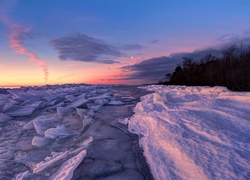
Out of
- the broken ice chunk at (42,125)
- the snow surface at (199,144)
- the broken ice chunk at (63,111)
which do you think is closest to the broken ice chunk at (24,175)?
the snow surface at (199,144)

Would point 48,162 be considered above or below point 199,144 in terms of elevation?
below

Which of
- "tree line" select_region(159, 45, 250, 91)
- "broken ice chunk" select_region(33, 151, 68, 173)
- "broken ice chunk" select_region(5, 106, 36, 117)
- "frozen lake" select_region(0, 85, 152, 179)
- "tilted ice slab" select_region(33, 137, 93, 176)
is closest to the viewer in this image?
"tilted ice slab" select_region(33, 137, 93, 176)

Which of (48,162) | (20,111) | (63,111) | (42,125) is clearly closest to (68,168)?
(48,162)

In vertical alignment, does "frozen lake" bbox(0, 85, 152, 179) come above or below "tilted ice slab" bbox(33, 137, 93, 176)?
below

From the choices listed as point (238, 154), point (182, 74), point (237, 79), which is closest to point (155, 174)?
point (238, 154)

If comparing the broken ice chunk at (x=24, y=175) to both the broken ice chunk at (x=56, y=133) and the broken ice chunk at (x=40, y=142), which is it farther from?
the broken ice chunk at (x=56, y=133)

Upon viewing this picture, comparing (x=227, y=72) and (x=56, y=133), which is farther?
(x=227, y=72)

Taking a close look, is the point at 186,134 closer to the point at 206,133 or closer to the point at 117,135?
the point at 206,133

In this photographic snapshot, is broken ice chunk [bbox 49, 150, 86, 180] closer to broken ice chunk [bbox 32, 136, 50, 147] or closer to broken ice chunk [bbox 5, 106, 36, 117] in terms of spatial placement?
broken ice chunk [bbox 32, 136, 50, 147]

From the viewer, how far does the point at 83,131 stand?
148 inches

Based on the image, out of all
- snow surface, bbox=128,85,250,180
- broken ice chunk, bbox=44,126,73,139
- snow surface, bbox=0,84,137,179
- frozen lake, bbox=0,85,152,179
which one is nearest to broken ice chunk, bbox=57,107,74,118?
snow surface, bbox=0,84,137,179

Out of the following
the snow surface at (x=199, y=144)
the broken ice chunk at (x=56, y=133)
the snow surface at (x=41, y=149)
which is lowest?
the snow surface at (x=41, y=149)

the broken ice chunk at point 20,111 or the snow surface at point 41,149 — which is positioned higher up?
the broken ice chunk at point 20,111

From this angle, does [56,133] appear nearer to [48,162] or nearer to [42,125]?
[42,125]
